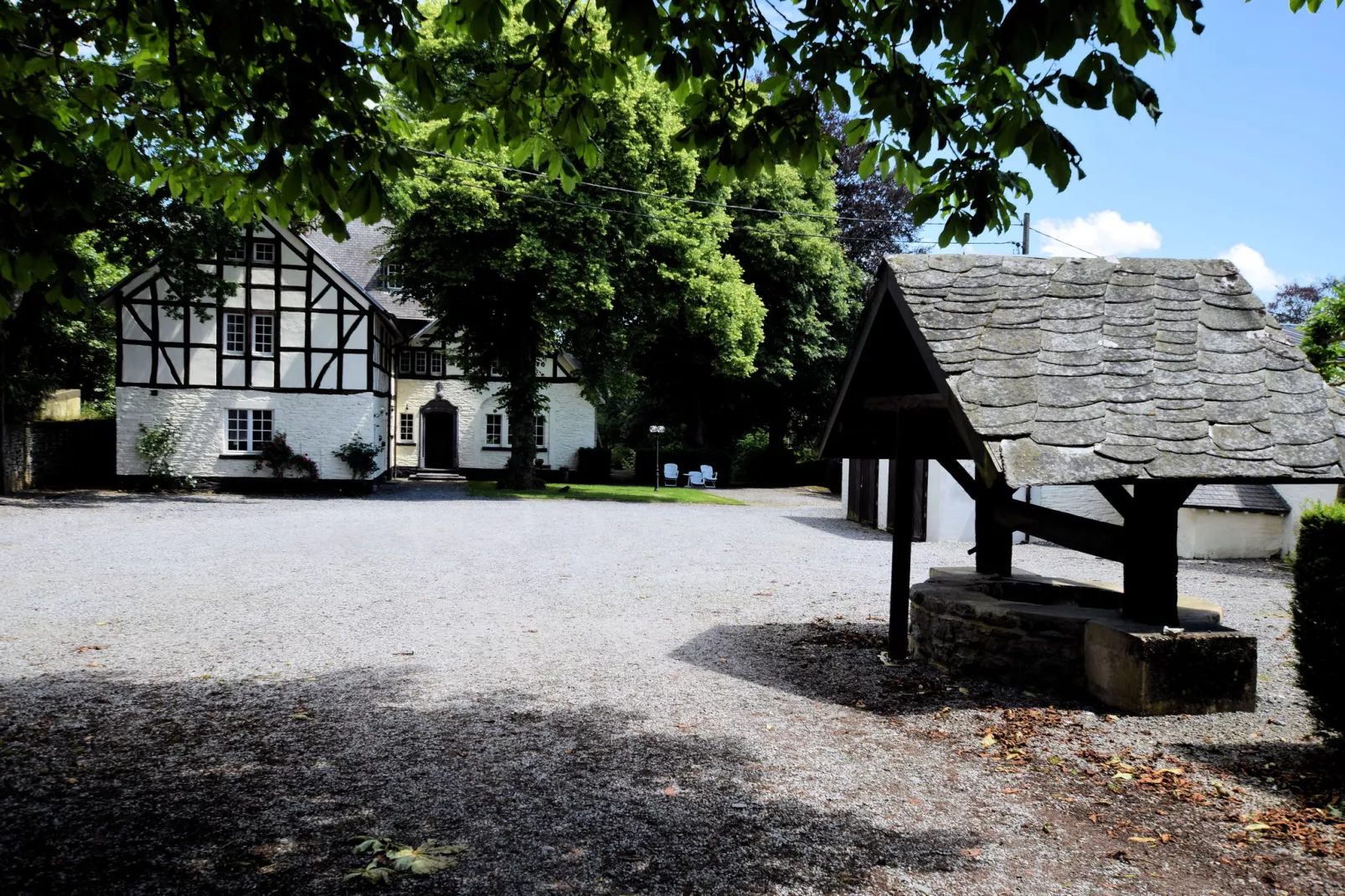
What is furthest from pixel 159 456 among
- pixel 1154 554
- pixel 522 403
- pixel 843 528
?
pixel 1154 554

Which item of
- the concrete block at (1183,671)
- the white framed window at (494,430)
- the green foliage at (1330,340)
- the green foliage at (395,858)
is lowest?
the green foliage at (395,858)

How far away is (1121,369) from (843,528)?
15050 millimetres

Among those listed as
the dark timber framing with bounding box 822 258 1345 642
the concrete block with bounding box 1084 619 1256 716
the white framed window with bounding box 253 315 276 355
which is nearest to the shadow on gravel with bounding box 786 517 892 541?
the dark timber framing with bounding box 822 258 1345 642

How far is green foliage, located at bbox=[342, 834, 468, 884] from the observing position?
12.2 ft

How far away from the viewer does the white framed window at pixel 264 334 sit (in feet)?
96.6

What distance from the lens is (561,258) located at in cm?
2623

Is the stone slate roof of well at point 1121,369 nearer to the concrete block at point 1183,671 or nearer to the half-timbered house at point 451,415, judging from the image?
the concrete block at point 1183,671

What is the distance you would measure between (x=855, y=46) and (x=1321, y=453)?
415 centimetres

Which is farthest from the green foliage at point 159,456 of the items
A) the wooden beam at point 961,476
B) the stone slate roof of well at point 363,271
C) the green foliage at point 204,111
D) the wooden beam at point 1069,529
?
the wooden beam at point 1069,529

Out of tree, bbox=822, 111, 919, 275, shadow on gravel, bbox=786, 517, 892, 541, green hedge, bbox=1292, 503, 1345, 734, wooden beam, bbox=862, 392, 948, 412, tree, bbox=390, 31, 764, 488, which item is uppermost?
tree, bbox=822, 111, 919, 275

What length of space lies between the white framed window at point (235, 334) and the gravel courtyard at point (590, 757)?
20021 mm

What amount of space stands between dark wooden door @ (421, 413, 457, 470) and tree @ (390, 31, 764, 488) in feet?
28.6

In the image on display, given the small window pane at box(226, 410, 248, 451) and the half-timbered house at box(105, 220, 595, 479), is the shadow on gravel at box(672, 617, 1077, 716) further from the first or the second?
the small window pane at box(226, 410, 248, 451)

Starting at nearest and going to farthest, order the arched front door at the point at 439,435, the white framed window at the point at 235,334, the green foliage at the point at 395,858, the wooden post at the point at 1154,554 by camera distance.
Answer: the green foliage at the point at 395,858
the wooden post at the point at 1154,554
the white framed window at the point at 235,334
the arched front door at the point at 439,435
